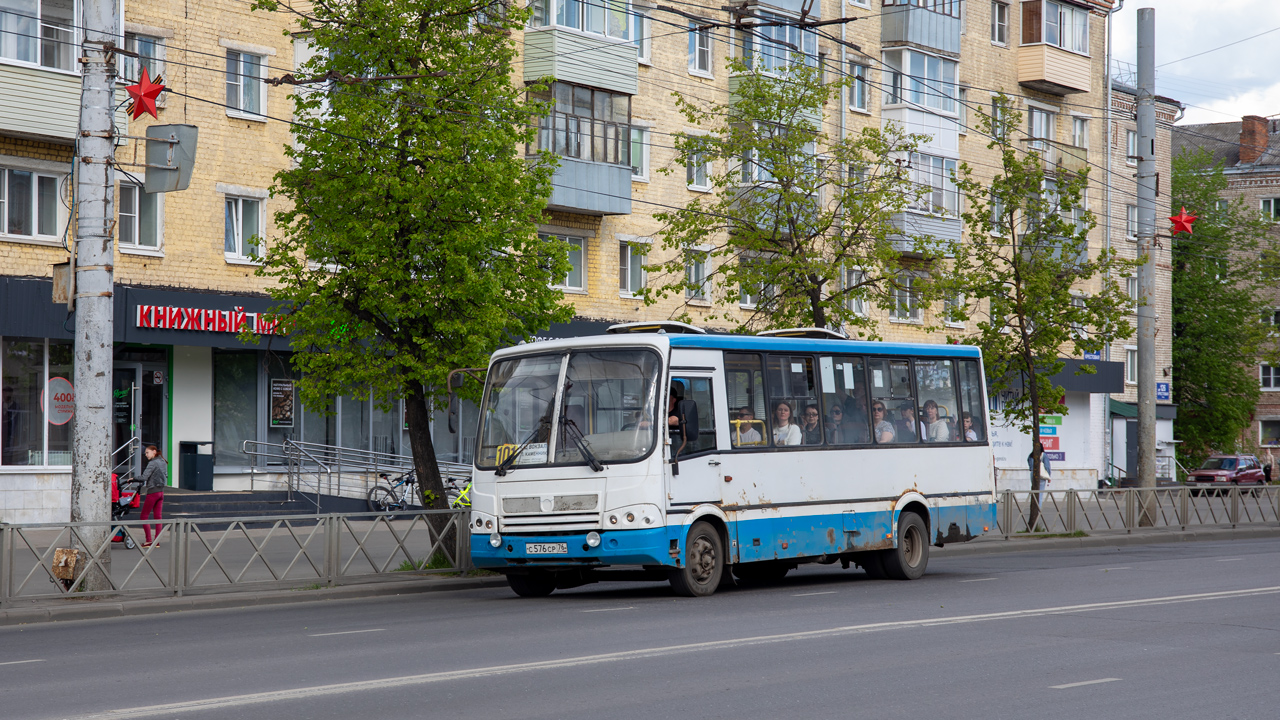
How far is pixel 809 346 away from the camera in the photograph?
17203 millimetres

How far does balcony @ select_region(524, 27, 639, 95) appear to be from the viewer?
3306cm

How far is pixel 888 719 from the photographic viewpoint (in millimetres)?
7895

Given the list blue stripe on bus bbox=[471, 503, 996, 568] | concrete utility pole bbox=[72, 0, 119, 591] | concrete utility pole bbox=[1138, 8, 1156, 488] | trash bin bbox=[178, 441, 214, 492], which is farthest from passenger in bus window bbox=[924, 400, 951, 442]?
trash bin bbox=[178, 441, 214, 492]

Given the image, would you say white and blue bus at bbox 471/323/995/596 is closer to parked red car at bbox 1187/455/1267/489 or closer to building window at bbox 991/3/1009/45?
building window at bbox 991/3/1009/45

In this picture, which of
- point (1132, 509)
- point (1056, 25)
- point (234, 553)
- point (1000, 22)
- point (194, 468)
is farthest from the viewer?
point (1056, 25)

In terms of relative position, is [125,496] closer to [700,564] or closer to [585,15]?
[700,564]

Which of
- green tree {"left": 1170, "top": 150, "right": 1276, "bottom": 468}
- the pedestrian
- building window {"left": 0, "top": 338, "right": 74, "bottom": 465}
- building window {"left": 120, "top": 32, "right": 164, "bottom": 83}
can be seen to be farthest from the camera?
green tree {"left": 1170, "top": 150, "right": 1276, "bottom": 468}

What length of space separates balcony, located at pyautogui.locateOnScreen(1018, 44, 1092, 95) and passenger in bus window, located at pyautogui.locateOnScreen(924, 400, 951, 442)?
3198 cm

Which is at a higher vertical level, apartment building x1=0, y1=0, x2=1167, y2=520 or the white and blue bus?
apartment building x1=0, y1=0, x2=1167, y2=520

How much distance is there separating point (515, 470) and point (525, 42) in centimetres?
1971

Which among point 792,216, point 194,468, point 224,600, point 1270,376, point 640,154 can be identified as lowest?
point 224,600

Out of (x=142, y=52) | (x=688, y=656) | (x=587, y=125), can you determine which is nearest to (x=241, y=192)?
(x=142, y=52)

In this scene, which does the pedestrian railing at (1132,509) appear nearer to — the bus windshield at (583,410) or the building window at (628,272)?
the bus windshield at (583,410)

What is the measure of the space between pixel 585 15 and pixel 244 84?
27.8 feet
